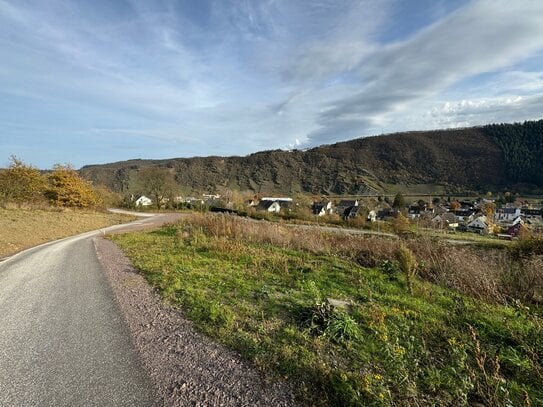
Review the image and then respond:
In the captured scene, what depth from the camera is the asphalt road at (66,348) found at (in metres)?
3.35

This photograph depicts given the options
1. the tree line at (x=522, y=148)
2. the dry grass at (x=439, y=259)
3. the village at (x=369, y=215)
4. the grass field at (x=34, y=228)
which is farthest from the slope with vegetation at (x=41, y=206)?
the tree line at (x=522, y=148)

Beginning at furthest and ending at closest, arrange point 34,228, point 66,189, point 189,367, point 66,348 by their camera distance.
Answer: point 66,189
point 34,228
point 66,348
point 189,367

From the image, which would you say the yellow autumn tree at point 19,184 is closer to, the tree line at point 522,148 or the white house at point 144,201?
the white house at point 144,201

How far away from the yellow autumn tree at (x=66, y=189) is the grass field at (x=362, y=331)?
3307cm

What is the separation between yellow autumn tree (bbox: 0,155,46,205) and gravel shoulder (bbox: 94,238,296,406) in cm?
3408

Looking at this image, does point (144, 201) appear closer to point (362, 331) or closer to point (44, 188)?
point (44, 188)

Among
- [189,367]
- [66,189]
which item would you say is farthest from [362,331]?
[66,189]

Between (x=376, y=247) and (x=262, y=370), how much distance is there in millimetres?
8226

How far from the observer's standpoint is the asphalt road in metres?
3.35

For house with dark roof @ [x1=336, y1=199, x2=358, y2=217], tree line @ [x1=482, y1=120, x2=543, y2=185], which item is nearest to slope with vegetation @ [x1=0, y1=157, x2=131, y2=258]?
house with dark roof @ [x1=336, y1=199, x2=358, y2=217]

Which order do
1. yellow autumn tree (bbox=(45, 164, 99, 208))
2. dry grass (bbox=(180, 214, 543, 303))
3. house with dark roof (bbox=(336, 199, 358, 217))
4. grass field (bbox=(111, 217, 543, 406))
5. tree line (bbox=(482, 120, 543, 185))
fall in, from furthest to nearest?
1. tree line (bbox=(482, 120, 543, 185))
2. house with dark roof (bbox=(336, 199, 358, 217))
3. yellow autumn tree (bbox=(45, 164, 99, 208))
4. dry grass (bbox=(180, 214, 543, 303))
5. grass field (bbox=(111, 217, 543, 406))

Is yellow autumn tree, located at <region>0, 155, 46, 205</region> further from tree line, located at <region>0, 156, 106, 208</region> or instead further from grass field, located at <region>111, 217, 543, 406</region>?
grass field, located at <region>111, 217, 543, 406</region>

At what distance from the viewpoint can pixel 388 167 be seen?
454 ft

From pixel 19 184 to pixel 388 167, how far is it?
132923 mm
